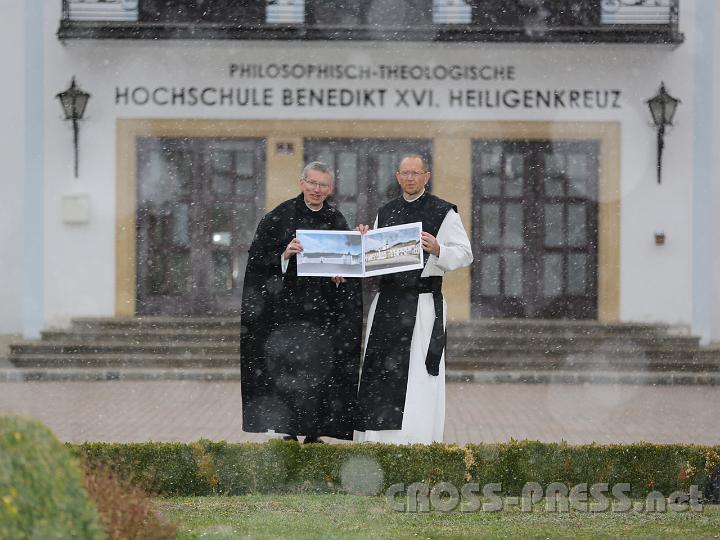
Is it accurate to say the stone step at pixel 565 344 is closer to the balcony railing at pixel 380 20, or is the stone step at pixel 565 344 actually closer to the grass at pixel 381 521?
the balcony railing at pixel 380 20

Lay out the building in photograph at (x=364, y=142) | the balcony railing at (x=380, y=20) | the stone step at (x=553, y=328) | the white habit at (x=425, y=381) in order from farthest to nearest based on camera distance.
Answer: the building in photograph at (x=364, y=142), the balcony railing at (x=380, y=20), the stone step at (x=553, y=328), the white habit at (x=425, y=381)

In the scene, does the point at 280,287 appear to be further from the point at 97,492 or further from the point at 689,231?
the point at 689,231

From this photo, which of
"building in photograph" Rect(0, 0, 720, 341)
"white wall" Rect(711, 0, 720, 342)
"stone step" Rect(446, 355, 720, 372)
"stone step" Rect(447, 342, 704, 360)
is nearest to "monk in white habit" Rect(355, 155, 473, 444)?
"stone step" Rect(446, 355, 720, 372)

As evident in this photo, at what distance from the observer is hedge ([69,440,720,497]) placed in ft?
21.8

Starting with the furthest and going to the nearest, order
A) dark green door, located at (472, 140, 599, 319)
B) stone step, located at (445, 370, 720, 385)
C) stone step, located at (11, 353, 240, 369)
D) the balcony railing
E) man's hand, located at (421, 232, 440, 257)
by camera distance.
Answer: dark green door, located at (472, 140, 599, 319) → the balcony railing → stone step, located at (11, 353, 240, 369) → stone step, located at (445, 370, 720, 385) → man's hand, located at (421, 232, 440, 257)

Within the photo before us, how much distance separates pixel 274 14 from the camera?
17.8m

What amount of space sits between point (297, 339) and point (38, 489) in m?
4.37

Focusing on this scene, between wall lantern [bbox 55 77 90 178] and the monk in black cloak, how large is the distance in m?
9.86

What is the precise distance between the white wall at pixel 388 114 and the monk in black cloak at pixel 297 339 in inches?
386

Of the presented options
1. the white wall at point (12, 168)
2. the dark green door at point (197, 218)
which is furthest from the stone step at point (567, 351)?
the white wall at point (12, 168)

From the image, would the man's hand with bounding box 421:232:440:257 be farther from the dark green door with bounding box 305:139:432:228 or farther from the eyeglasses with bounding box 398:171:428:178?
the dark green door with bounding box 305:139:432:228

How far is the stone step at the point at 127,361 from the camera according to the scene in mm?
15711

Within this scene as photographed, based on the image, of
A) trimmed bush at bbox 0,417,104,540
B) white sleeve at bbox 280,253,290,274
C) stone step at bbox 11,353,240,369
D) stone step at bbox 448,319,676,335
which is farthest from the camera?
stone step at bbox 448,319,676,335

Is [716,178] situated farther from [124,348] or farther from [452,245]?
[452,245]
